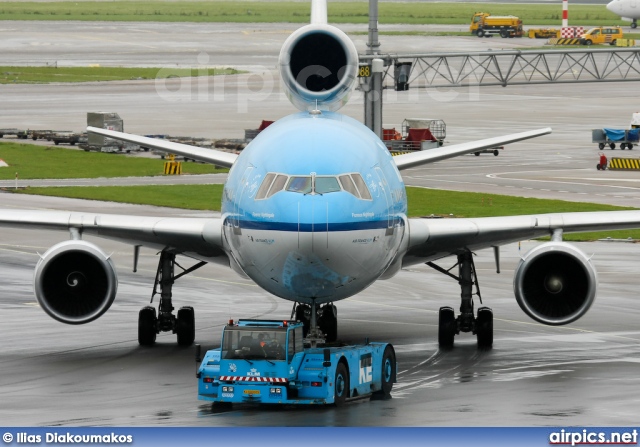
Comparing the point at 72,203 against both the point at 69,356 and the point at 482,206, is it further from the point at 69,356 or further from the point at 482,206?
the point at 69,356

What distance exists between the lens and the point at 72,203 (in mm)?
62375

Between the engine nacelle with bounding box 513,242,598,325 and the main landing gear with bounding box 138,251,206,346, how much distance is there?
27.9 feet

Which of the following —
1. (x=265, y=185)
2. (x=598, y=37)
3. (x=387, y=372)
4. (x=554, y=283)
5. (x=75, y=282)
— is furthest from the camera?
(x=598, y=37)

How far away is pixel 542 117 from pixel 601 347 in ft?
253

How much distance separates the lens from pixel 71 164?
79500 mm

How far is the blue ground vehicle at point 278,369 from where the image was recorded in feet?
83.8

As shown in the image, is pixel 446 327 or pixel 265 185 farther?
pixel 446 327

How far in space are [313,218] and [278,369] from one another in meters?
2.90

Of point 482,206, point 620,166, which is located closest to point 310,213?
point 482,206

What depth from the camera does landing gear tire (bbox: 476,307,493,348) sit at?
3369 centimetres

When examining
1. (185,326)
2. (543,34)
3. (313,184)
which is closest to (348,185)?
(313,184)

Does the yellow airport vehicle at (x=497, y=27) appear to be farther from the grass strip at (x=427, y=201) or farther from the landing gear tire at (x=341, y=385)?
the landing gear tire at (x=341, y=385)

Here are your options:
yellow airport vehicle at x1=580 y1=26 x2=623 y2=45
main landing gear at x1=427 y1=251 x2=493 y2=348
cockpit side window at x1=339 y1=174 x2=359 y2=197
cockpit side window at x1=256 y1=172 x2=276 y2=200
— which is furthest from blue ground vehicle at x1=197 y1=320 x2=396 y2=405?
yellow airport vehicle at x1=580 y1=26 x2=623 y2=45

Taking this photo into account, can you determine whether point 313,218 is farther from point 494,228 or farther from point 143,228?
point 494,228
